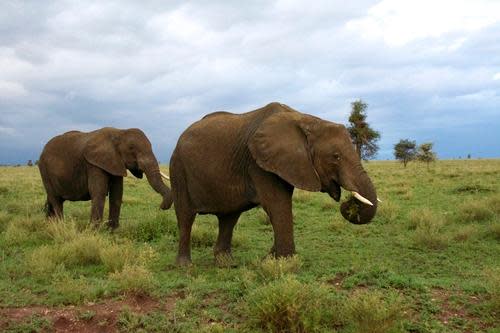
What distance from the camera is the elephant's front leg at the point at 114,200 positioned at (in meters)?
12.7

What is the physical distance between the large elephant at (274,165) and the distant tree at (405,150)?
155 feet

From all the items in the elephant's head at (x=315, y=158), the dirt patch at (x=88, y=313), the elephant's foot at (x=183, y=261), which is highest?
the elephant's head at (x=315, y=158)

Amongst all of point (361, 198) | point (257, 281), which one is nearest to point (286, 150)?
point (361, 198)

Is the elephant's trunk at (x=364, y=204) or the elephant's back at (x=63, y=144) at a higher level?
the elephant's back at (x=63, y=144)

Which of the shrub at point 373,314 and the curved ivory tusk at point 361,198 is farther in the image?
the curved ivory tusk at point 361,198

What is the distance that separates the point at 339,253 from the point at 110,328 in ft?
17.7

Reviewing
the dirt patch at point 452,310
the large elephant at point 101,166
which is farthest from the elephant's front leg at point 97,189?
the dirt patch at point 452,310

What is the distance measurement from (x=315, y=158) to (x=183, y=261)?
2983 millimetres

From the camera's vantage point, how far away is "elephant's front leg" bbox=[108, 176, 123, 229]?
12672 millimetres

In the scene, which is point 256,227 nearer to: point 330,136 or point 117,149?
point 117,149

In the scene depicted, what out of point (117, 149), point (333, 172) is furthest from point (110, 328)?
point (117, 149)

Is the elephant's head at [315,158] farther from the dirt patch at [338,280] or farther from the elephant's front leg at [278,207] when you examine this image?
the dirt patch at [338,280]

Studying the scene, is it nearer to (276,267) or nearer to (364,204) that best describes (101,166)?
(276,267)

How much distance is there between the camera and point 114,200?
500 inches
